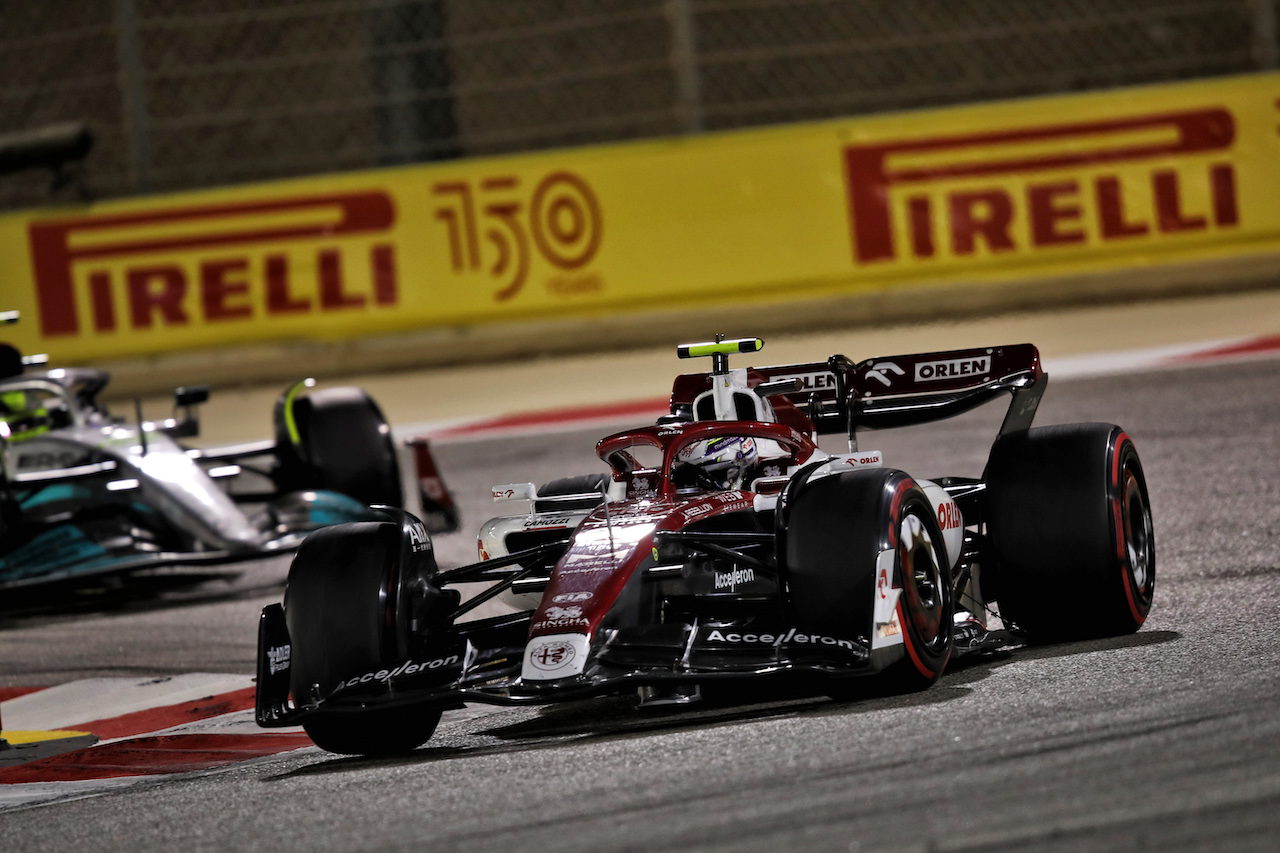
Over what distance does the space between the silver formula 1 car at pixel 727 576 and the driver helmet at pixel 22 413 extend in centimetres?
424

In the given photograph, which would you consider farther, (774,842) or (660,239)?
(660,239)

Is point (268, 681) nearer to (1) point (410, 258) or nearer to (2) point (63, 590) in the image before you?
(2) point (63, 590)

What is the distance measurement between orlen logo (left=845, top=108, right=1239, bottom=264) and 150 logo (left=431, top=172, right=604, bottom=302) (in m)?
2.01

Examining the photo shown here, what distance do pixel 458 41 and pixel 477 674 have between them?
34.1ft

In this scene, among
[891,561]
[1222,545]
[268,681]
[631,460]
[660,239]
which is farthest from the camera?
[660,239]

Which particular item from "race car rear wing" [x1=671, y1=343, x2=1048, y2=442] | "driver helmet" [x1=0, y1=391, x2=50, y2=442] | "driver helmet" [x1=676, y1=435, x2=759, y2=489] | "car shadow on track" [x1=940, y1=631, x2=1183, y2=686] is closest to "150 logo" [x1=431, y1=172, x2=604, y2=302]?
"driver helmet" [x1=0, y1=391, x2=50, y2=442]

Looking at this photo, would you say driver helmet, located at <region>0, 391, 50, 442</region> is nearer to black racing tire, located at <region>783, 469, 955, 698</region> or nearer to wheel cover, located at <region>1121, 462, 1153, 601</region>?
black racing tire, located at <region>783, 469, 955, 698</region>

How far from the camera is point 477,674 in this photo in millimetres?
5352

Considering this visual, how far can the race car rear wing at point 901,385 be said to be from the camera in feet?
22.0

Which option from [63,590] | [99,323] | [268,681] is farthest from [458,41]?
[268,681]

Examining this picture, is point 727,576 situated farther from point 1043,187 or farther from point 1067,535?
point 1043,187

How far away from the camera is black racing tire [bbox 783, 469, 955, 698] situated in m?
5.27

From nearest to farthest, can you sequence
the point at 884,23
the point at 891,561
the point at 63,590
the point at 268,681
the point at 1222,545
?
the point at 891,561
the point at 268,681
the point at 1222,545
the point at 63,590
the point at 884,23

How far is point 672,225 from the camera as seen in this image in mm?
14367
